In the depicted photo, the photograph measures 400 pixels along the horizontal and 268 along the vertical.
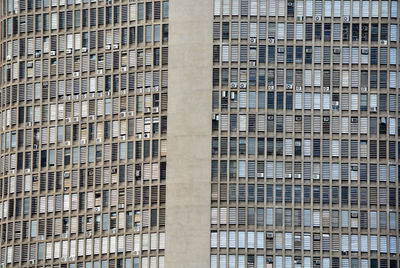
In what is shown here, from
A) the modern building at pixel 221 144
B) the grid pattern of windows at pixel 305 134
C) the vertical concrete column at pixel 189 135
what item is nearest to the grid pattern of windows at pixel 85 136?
the modern building at pixel 221 144

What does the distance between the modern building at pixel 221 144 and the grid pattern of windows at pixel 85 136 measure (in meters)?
0.20

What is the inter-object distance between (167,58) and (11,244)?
2745 cm

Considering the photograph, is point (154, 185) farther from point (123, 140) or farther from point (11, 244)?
point (11, 244)

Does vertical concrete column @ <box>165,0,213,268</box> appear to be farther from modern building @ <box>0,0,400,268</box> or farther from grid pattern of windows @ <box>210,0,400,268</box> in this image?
grid pattern of windows @ <box>210,0,400,268</box>

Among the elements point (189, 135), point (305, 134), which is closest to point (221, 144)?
point (189, 135)

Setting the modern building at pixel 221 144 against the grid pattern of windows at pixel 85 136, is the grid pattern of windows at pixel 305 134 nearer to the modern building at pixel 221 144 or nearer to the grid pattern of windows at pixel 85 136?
the modern building at pixel 221 144

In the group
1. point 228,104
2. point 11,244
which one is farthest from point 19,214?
point 228,104

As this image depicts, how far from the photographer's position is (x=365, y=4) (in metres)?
188

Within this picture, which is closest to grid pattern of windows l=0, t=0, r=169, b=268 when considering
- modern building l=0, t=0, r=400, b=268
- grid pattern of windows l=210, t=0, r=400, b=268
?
modern building l=0, t=0, r=400, b=268

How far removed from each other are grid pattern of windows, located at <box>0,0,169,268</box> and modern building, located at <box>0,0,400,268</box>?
0.20m

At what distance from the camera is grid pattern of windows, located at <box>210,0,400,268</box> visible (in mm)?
184250

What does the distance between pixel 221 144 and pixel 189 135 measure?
11.9 feet

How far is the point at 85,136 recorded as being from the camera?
627 ft

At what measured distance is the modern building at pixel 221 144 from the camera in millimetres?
184500
